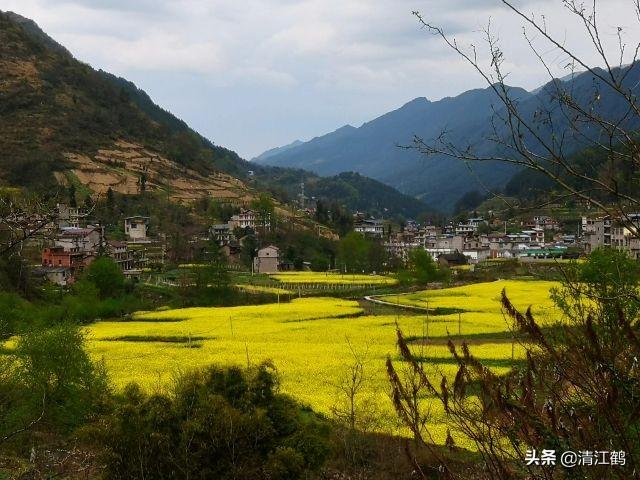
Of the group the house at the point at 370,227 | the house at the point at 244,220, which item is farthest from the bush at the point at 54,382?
the house at the point at 370,227

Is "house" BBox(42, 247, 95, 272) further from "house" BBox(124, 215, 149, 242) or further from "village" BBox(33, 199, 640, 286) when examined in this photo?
"house" BBox(124, 215, 149, 242)

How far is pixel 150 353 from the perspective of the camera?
23.4 meters

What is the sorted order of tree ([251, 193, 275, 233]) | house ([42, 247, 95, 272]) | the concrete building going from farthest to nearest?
1. tree ([251, 193, 275, 233])
2. house ([42, 247, 95, 272])
3. the concrete building

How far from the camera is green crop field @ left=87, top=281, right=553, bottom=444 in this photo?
60.7ft

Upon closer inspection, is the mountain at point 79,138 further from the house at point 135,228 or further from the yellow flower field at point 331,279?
the yellow flower field at point 331,279

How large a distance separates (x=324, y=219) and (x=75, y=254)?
42757 mm

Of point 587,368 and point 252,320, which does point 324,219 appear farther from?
point 587,368

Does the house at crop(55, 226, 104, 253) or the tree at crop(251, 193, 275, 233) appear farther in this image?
the tree at crop(251, 193, 275, 233)

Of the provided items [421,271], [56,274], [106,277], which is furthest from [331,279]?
[56,274]

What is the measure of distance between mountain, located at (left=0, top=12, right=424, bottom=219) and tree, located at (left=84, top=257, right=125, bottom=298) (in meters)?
29.6

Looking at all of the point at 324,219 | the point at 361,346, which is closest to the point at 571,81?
the point at 361,346

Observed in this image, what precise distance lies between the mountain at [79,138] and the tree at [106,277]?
1164 inches

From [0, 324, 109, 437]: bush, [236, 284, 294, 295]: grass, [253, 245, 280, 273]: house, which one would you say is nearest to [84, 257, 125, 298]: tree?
[236, 284, 294, 295]: grass

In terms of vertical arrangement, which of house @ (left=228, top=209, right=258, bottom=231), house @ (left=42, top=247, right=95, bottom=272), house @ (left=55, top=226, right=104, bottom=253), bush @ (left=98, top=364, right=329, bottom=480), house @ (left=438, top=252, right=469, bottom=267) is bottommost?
house @ (left=438, top=252, right=469, bottom=267)
